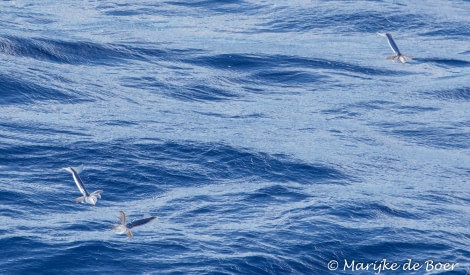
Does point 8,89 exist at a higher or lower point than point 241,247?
higher

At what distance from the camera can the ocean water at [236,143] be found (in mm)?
16312

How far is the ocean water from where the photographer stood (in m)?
16.3

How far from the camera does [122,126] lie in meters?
23.0

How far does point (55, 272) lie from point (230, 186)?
5195mm

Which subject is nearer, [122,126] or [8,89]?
[122,126]

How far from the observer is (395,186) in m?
20.0

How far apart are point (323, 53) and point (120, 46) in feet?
21.7

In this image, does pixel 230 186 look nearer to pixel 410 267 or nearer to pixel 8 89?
pixel 410 267

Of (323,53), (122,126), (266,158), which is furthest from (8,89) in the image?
(323,53)

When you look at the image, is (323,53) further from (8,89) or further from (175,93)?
(8,89)

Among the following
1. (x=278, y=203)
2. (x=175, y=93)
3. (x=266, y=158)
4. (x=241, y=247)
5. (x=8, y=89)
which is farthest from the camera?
(x=175, y=93)

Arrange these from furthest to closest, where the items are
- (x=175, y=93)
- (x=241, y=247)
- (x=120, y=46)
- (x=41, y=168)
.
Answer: (x=120, y=46) → (x=175, y=93) → (x=41, y=168) → (x=241, y=247)

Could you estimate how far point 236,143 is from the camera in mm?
22031

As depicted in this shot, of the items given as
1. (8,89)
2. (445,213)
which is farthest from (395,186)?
(8,89)
